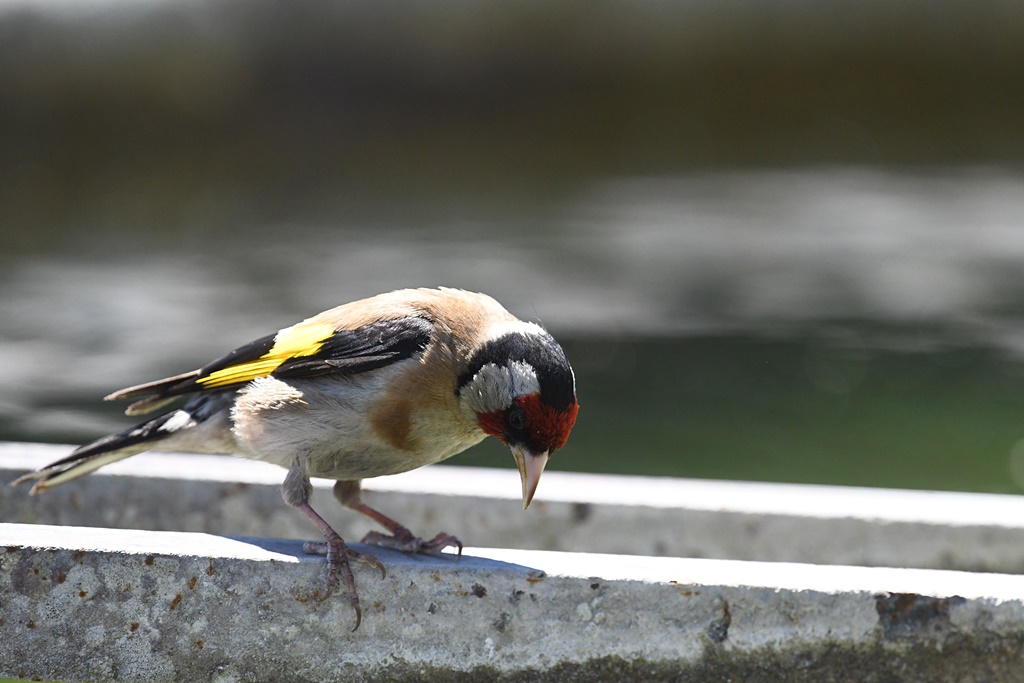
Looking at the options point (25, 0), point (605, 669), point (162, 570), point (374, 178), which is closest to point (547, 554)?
point (605, 669)

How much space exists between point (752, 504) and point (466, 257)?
8.03 meters

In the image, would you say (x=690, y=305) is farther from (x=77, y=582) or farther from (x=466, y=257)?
(x=77, y=582)

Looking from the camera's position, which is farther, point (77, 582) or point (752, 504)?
point (752, 504)

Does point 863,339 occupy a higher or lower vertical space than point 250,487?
higher

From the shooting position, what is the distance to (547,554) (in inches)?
98.0

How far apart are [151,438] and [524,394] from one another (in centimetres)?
101

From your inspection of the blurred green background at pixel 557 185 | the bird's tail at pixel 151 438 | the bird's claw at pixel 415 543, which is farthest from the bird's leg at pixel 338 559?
the blurred green background at pixel 557 185

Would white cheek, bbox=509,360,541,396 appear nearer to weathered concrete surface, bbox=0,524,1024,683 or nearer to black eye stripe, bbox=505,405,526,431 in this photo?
A: black eye stripe, bbox=505,405,526,431

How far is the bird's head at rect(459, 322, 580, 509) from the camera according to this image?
8.64 feet

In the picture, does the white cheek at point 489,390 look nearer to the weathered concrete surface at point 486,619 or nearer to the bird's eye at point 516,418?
the bird's eye at point 516,418

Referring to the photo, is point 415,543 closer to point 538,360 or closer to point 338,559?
point 338,559

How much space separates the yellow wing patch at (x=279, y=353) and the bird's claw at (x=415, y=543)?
1.51 ft

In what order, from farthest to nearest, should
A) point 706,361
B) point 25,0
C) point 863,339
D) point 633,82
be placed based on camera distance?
point 633,82, point 25,0, point 863,339, point 706,361

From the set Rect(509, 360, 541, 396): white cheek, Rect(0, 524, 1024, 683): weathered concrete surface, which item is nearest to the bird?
Rect(509, 360, 541, 396): white cheek
